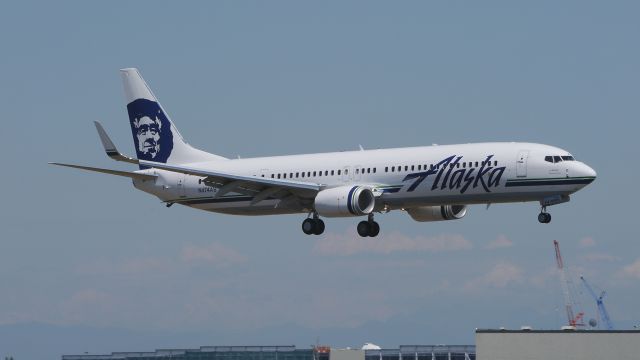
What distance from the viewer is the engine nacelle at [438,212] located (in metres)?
98.3

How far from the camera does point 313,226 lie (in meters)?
95.6

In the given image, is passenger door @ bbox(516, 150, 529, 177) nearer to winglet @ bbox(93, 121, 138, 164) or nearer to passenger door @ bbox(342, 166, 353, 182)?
passenger door @ bbox(342, 166, 353, 182)

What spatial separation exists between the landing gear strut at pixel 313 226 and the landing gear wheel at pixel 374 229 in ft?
10.8

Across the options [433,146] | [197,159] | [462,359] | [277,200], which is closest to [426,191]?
[433,146]

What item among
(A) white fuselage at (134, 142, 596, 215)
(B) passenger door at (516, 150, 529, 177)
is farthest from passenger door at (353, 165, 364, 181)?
(B) passenger door at (516, 150, 529, 177)

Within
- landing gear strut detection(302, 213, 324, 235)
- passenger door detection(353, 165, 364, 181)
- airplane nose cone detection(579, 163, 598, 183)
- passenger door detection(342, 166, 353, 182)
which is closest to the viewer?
airplane nose cone detection(579, 163, 598, 183)

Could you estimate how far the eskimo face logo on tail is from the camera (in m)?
107

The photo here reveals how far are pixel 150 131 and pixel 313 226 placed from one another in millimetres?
18751

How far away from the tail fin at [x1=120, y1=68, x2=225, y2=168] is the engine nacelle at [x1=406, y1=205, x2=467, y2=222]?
16.8m

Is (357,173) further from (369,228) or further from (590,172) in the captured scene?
(590,172)

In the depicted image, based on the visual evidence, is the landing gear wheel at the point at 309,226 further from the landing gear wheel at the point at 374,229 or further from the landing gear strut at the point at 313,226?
the landing gear wheel at the point at 374,229

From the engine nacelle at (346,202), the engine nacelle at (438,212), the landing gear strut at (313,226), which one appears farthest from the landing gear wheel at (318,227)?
the engine nacelle at (438,212)

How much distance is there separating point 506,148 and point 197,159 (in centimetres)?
2748

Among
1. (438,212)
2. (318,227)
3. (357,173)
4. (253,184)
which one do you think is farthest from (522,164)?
(253,184)
